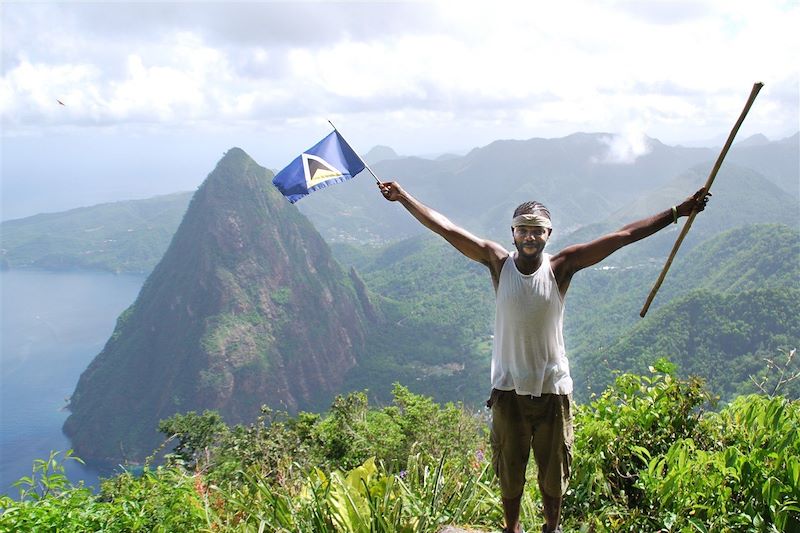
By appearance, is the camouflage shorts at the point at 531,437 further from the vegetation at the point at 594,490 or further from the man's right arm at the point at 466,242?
the man's right arm at the point at 466,242

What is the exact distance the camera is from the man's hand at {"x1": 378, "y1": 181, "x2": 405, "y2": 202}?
130 inches

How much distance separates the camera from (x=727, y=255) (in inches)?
3334

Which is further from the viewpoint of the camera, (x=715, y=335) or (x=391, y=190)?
(x=715, y=335)

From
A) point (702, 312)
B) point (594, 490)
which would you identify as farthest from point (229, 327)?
point (594, 490)

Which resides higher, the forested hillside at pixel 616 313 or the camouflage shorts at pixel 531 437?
the camouflage shorts at pixel 531 437

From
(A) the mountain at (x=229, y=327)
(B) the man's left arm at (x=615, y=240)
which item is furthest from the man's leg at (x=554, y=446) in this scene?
(A) the mountain at (x=229, y=327)

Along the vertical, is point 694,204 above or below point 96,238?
above

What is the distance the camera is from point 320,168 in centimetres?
429

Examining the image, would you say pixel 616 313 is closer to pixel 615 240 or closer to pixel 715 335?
pixel 715 335

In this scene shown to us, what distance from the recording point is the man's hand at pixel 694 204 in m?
2.81

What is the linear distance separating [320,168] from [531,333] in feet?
7.19

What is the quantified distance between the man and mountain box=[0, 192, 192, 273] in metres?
149

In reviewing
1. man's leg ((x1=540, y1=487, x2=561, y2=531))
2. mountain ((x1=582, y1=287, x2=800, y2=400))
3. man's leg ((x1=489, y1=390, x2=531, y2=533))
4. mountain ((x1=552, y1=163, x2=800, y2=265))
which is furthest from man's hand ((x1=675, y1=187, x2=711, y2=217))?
mountain ((x1=552, y1=163, x2=800, y2=265))

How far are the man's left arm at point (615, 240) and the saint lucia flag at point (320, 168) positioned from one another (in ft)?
6.13
